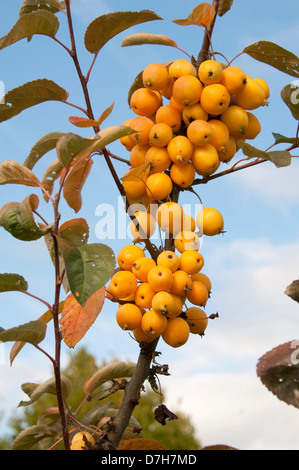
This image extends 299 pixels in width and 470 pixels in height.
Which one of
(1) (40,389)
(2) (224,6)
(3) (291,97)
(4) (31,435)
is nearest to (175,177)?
(3) (291,97)

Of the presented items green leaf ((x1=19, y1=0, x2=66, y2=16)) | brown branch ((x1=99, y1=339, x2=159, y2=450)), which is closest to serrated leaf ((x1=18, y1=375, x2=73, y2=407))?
brown branch ((x1=99, y1=339, x2=159, y2=450))

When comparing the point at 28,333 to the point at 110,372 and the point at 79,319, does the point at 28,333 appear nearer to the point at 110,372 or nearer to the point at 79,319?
the point at 79,319

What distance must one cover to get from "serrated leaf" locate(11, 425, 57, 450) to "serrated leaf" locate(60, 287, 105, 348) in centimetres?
59

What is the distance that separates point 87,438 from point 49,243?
0.55 metres

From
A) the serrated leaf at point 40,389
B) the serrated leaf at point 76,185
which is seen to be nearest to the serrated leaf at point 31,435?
the serrated leaf at point 40,389

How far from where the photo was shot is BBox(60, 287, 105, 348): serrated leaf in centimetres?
129

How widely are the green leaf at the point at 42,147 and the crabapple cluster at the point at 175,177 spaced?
0.70 ft

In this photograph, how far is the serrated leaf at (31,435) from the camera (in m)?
1.72

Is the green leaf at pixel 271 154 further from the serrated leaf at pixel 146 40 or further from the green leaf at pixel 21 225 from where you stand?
the green leaf at pixel 21 225

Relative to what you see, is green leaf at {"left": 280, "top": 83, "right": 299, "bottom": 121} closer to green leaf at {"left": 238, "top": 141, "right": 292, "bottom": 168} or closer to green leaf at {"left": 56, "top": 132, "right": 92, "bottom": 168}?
green leaf at {"left": 238, "top": 141, "right": 292, "bottom": 168}

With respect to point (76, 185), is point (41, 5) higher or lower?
higher

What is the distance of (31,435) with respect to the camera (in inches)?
68.1

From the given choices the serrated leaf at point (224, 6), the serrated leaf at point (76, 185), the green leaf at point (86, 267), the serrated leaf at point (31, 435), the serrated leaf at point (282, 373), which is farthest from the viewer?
the serrated leaf at point (31, 435)

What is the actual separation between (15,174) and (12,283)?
0.29 metres
